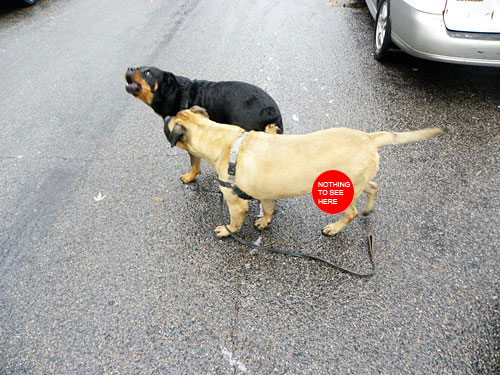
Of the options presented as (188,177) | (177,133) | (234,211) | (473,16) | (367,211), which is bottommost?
(367,211)

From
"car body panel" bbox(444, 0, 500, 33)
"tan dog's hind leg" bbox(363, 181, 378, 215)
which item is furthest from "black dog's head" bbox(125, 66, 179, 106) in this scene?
"car body panel" bbox(444, 0, 500, 33)

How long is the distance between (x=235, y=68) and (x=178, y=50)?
1399 mm

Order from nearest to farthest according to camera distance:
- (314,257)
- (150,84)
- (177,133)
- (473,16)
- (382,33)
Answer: (177,133) < (314,257) < (150,84) < (473,16) < (382,33)

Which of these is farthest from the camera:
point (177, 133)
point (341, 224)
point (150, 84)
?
point (150, 84)

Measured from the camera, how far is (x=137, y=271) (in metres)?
2.90

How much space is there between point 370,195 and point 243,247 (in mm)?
1284

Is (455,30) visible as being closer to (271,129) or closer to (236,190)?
(271,129)

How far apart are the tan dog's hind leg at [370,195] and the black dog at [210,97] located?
1.02 meters

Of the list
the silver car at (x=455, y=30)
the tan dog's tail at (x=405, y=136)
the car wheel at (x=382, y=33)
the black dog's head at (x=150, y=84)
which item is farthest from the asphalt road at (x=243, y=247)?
the tan dog's tail at (x=405, y=136)

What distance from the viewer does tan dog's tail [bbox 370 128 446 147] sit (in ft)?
7.98

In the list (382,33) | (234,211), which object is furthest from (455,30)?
(234,211)

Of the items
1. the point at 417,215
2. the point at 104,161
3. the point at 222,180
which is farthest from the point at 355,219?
the point at 104,161

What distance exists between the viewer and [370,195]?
306 centimetres

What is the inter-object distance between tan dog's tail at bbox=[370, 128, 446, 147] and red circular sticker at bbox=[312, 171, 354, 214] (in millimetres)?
387
